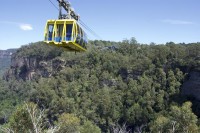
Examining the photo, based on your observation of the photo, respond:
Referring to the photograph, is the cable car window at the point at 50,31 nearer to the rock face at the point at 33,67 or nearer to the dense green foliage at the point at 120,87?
the dense green foliage at the point at 120,87

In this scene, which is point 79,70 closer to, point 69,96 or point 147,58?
point 69,96

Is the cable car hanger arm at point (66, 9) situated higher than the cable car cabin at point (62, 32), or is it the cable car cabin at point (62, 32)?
the cable car hanger arm at point (66, 9)

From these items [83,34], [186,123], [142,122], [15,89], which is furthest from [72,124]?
[15,89]

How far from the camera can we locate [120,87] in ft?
328

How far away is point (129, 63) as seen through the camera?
351ft

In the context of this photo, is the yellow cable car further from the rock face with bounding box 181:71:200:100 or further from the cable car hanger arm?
the rock face with bounding box 181:71:200:100

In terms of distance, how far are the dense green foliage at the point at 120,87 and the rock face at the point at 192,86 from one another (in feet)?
4.78

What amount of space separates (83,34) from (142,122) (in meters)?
58.3

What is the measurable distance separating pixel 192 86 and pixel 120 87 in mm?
20347

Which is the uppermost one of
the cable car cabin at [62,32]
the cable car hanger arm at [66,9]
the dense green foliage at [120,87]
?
the cable car hanger arm at [66,9]

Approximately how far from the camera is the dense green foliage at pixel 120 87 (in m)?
87.4

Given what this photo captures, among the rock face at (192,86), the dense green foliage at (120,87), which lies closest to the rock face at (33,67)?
the dense green foliage at (120,87)

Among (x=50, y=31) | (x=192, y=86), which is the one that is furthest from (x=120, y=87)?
(x=50, y=31)

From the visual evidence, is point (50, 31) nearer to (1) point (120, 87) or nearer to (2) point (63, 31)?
(2) point (63, 31)
